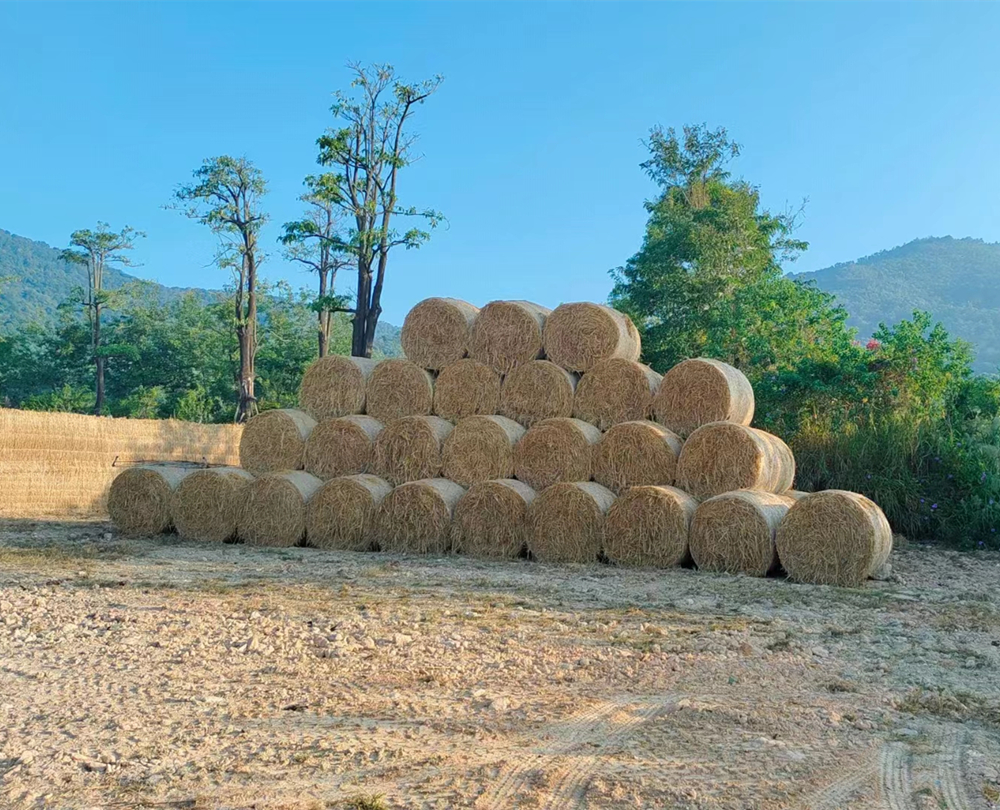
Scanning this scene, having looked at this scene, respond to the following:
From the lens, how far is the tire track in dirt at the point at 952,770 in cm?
326

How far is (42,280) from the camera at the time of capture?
122 metres

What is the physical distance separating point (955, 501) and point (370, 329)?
14527 millimetres

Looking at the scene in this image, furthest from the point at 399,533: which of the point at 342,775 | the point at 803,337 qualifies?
the point at 803,337

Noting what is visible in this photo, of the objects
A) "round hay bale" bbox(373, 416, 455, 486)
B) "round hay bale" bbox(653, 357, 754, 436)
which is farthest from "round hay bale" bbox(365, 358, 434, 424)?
"round hay bale" bbox(653, 357, 754, 436)

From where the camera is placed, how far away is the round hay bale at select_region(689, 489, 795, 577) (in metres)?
8.76

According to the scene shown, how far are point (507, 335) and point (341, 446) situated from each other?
2289mm

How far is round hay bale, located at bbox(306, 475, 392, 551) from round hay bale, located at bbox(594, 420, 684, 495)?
243cm

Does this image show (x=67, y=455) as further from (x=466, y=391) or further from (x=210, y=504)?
(x=466, y=391)

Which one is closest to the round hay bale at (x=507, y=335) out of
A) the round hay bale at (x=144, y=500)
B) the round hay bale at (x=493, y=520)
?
the round hay bale at (x=493, y=520)

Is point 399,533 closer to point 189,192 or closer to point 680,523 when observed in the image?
point 680,523

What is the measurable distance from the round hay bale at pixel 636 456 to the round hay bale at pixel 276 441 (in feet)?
11.9

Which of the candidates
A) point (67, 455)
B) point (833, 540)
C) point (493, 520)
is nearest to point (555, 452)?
point (493, 520)

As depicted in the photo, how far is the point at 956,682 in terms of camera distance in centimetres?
492

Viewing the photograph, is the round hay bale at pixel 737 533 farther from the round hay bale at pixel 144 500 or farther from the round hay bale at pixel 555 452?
the round hay bale at pixel 144 500
